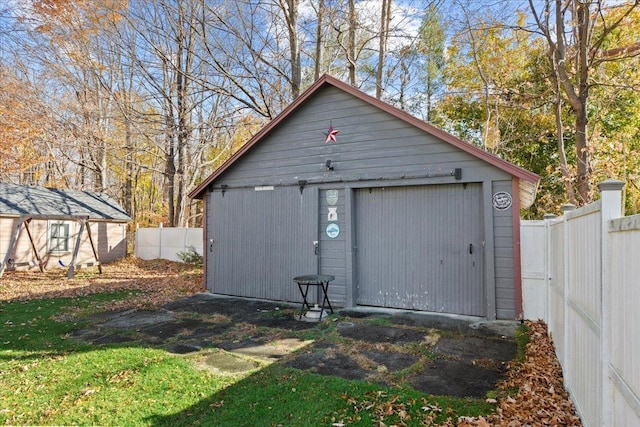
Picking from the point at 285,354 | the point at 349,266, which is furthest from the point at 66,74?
the point at 285,354

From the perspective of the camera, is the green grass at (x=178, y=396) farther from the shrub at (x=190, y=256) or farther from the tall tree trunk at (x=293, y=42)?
the tall tree trunk at (x=293, y=42)

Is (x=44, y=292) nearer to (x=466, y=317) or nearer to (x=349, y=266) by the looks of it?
(x=349, y=266)

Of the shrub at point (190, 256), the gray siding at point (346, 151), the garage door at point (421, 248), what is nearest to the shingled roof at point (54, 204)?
the shrub at point (190, 256)

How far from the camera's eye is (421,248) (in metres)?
6.83

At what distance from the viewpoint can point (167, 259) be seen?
52.5 ft

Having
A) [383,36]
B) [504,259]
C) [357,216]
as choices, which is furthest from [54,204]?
[504,259]

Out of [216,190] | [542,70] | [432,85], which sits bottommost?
[216,190]

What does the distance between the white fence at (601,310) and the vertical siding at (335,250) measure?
381 cm

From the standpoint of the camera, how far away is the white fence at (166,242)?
15.2 m

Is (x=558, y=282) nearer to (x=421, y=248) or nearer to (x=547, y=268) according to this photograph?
(x=547, y=268)

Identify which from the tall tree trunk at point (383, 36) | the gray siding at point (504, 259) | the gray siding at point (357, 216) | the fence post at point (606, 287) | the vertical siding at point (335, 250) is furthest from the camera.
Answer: the tall tree trunk at point (383, 36)

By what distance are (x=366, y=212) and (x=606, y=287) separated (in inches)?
210

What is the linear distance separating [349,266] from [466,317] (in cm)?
216

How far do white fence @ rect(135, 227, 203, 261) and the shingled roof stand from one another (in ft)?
4.00
